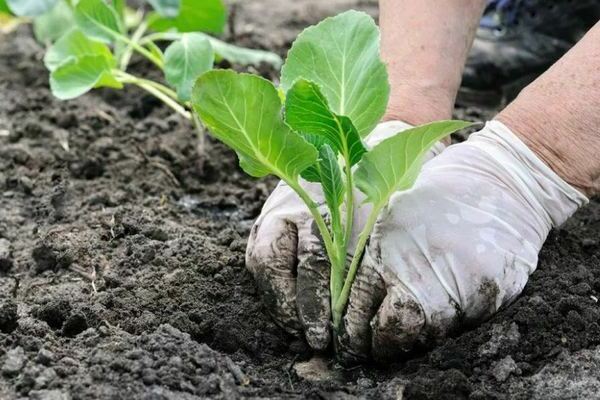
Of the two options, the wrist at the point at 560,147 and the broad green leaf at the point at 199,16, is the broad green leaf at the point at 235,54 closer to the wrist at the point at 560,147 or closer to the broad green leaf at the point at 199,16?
the broad green leaf at the point at 199,16

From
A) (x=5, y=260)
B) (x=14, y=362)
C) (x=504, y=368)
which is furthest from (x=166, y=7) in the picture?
(x=504, y=368)

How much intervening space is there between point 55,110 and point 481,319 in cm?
158

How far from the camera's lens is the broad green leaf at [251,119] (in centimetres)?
142

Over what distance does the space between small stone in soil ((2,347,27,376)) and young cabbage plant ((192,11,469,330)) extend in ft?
1.64

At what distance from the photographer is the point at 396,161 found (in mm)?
1469

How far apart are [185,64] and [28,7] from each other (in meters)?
0.45

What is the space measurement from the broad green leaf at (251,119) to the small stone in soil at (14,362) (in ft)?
1.65

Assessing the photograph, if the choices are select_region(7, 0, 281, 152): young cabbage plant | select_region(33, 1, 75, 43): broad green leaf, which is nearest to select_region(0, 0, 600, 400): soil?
select_region(7, 0, 281, 152): young cabbage plant

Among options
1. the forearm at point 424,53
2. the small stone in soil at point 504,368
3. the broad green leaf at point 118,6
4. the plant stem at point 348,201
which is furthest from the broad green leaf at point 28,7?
the small stone in soil at point 504,368

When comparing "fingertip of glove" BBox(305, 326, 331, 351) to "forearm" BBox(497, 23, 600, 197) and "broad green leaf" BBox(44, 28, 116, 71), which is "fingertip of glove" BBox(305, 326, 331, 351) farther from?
"broad green leaf" BBox(44, 28, 116, 71)

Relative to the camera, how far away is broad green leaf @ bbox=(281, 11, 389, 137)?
59.4 inches

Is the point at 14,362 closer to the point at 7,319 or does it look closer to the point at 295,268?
the point at 7,319

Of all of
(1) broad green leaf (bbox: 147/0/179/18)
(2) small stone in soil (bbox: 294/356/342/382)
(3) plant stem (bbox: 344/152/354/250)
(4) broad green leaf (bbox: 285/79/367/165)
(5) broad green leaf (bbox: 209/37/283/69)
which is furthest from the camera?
(5) broad green leaf (bbox: 209/37/283/69)

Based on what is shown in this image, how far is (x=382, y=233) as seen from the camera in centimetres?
160
